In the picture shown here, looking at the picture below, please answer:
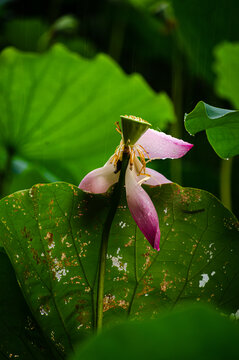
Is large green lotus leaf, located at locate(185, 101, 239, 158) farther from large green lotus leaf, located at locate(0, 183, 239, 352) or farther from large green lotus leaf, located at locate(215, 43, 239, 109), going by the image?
large green lotus leaf, located at locate(215, 43, 239, 109)

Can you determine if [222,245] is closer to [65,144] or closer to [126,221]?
[126,221]

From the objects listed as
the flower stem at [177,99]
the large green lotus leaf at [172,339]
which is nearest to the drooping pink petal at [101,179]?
the large green lotus leaf at [172,339]

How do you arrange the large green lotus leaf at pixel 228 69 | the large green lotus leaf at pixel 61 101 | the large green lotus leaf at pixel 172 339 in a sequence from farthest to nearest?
the large green lotus leaf at pixel 228 69 < the large green lotus leaf at pixel 61 101 < the large green lotus leaf at pixel 172 339

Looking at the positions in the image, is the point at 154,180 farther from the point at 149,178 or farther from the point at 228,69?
the point at 228,69

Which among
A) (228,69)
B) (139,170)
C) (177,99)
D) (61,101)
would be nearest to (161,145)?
(139,170)

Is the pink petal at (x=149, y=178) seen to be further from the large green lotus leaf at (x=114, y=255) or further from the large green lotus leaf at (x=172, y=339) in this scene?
the large green lotus leaf at (x=172, y=339)

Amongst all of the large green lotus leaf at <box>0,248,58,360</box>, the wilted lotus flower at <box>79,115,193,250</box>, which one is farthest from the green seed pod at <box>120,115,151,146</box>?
the large green lotus leaf at <box>0,248,58,360</box>

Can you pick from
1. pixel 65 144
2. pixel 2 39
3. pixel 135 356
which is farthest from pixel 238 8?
pixel 135 356

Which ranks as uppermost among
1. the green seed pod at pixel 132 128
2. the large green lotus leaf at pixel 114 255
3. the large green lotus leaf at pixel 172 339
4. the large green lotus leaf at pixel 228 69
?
the large green lotus leaf at pixel 228 69
